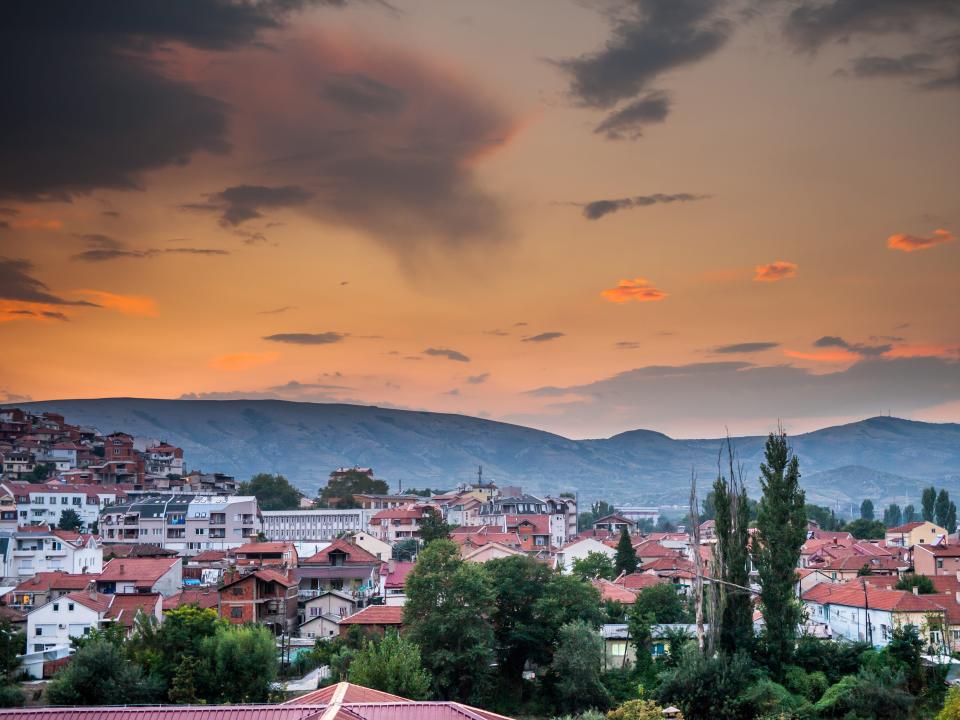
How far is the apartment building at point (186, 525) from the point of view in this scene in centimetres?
6744

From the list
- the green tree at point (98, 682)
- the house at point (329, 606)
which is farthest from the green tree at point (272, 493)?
the green tree at point (98, 682)

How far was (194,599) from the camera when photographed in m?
41.0

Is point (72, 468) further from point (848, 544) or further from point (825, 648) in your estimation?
point (825, 648)

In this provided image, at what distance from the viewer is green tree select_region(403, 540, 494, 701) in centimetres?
3141

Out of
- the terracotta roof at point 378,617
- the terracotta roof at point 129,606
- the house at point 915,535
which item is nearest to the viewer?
the terracotta roof at point 378,617

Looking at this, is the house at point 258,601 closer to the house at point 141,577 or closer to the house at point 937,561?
the house at point 141,577

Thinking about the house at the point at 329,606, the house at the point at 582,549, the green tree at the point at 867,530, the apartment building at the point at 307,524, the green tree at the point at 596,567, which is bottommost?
the house at the point at 329,606

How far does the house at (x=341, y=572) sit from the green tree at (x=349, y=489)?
148ft

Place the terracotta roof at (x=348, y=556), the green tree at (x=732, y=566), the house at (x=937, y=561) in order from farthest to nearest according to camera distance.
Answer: the terracotta roof at (x=348, y=556)
the house at (x=937, y=561)
the green tree at (x=732, y=566)

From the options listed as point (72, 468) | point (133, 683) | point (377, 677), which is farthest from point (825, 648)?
point (72, 468)

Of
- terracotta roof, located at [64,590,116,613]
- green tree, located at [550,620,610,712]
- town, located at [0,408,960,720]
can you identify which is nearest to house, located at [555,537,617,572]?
town, located at [0,408,960,720]

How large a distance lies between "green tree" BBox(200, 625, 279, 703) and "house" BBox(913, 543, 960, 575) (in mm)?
32723

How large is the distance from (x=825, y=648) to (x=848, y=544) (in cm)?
3110

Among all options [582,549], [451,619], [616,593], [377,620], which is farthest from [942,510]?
[451,619]
